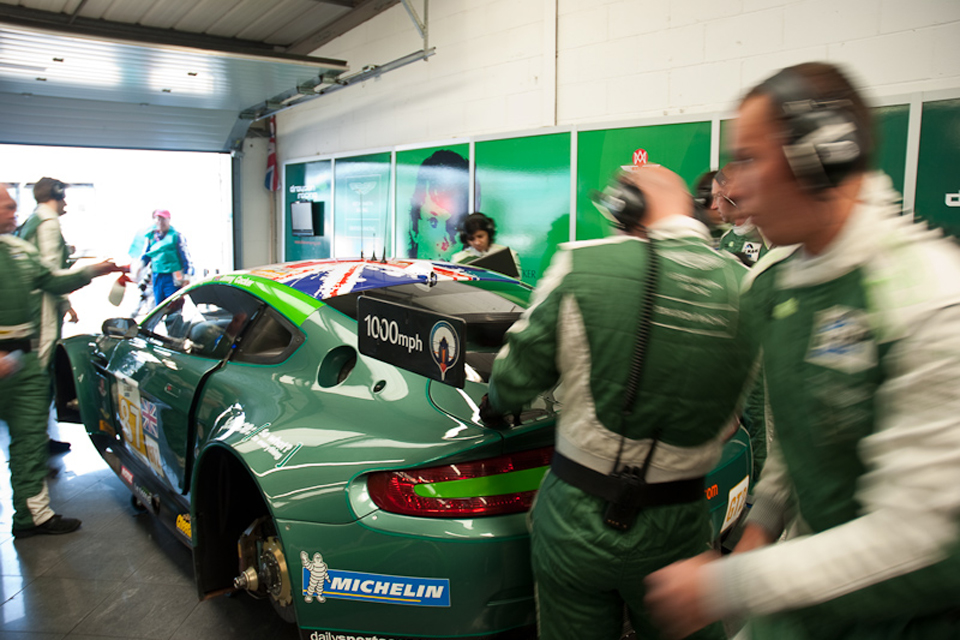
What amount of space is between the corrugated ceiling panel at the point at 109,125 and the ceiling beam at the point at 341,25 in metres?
1.55

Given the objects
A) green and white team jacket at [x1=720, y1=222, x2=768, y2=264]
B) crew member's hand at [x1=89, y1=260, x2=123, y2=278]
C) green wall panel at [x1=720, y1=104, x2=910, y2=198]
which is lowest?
crew member's hand at [x1=89, y1=260, x2=123, y2=278]

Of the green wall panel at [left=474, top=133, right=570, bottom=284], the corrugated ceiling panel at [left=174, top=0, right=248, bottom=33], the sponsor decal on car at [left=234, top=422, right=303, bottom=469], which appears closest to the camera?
the sponsor decal on car at [left=234, top=422, right=303, bottom=469]

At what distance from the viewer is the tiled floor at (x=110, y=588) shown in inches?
96.4

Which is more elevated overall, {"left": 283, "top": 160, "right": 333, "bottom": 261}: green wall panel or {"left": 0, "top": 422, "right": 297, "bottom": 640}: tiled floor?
{"left": 283, "top": 160, "right": 333, "bottom": 261}: green wall panel

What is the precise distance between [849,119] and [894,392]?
1.15 ft

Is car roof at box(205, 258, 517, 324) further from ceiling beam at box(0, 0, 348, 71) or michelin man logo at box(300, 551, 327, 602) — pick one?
ceiling beam at box(0, 0, 348, 71)

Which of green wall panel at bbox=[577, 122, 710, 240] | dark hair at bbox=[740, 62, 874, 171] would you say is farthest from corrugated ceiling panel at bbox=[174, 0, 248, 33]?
dark hair at bbox=[740, 62, 874, 171]

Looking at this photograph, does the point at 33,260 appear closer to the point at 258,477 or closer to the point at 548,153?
the point at 258,477

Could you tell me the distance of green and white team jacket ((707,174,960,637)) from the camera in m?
0.66

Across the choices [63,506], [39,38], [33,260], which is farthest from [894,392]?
[39,38]

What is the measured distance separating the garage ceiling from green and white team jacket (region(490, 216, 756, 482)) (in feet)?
20.5

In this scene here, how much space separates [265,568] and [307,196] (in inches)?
302

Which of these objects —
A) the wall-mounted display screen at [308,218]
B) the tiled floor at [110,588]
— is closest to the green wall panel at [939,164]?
the tiled floor at [110,588]

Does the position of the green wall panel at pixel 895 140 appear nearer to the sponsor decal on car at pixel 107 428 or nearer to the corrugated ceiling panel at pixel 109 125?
the sponsor decal on car at pixel 107 428
